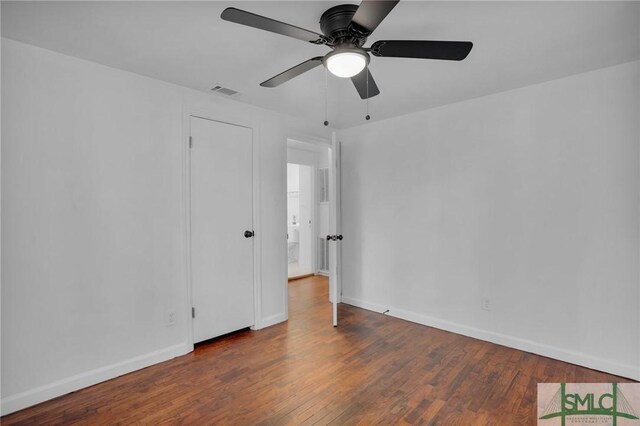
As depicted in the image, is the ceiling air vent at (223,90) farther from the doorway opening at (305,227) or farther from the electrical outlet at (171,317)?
the doorway opening at (305,227)

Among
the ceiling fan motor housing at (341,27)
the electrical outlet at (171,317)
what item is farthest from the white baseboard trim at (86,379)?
the ceiling fan motor housing at (341,27)

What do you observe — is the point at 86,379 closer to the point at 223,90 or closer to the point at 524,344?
the point at 223,90

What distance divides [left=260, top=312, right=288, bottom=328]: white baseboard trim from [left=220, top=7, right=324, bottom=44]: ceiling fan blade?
9.45ft

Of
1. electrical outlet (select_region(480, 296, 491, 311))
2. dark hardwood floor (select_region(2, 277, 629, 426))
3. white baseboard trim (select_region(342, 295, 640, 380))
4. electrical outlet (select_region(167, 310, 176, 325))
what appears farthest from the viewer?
electrical outlet (select_region(480, 296, 491, 311))

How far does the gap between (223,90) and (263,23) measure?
1.66m

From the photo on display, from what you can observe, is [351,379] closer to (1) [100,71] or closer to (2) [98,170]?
(2) [98,170]

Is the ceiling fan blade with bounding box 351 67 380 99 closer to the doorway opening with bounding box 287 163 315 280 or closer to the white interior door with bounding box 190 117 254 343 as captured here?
the white interior door with bounding box 190 117 254 343

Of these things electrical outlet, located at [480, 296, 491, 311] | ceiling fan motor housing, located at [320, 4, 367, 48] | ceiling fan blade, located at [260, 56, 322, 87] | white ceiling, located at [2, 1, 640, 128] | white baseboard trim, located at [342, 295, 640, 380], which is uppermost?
white ceiling, located at [2, 1, 640, 128]

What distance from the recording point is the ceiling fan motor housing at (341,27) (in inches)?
68.7

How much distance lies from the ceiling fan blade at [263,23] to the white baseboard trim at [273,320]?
9.45 feet

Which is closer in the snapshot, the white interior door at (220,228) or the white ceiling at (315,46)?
the white ceiling at (315,46)

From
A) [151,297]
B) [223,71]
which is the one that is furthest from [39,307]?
[223,71]

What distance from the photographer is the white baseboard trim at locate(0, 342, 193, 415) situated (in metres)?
2.14

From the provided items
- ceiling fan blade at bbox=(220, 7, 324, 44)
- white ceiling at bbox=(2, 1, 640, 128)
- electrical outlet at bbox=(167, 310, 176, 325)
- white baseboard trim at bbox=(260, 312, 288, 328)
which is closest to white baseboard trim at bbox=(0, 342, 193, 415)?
electrical outlet at bbox=(167, 310, 176, 325)
